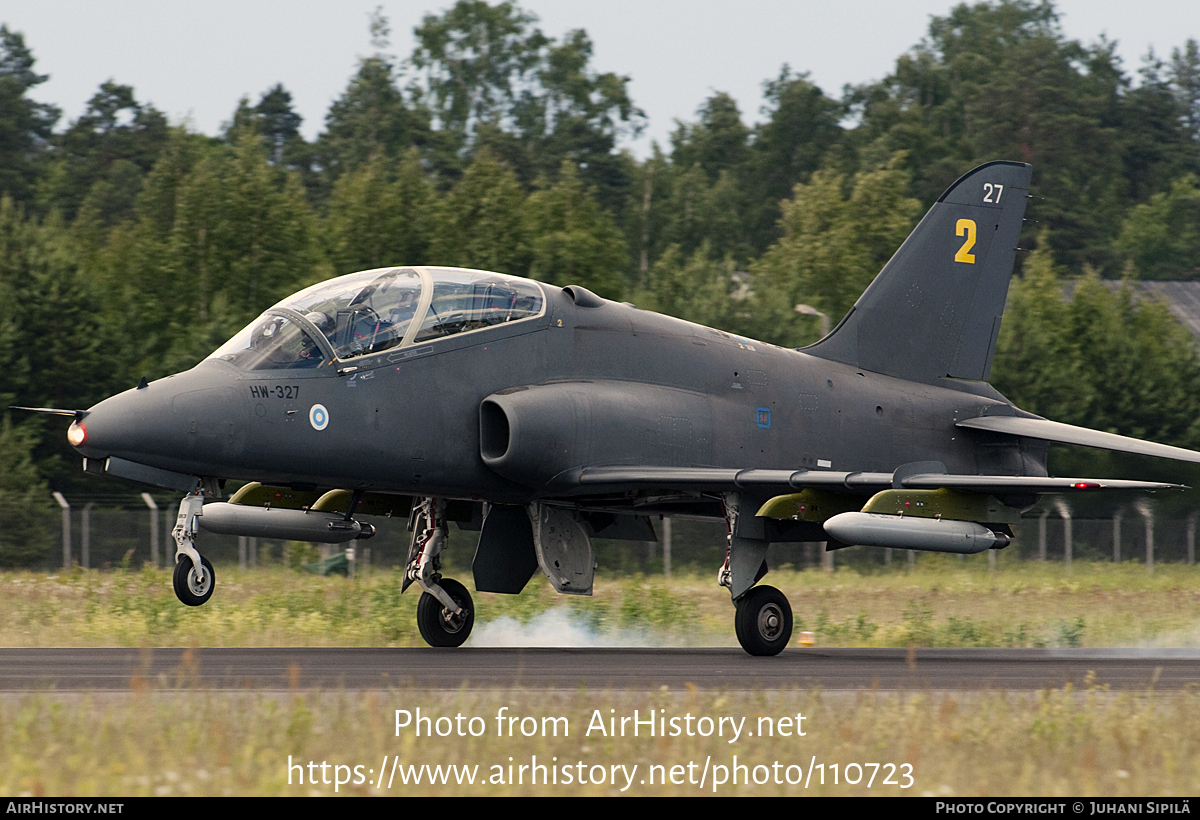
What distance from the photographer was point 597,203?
74.8 metres

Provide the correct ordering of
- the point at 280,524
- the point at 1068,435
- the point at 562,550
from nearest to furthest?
1. the point at 280,524
2. the point at 562,550
3. the point at 1068,435

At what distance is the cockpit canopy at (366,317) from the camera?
12.7 metres

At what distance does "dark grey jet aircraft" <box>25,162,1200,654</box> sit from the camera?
40.8ft

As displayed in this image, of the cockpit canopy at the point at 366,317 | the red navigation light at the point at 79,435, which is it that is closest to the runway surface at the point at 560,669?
the red navigation light at the point at 79,435

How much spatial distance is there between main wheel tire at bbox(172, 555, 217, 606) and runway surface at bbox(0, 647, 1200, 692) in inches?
20.6

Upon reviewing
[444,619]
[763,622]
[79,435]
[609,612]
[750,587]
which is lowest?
[609,612]

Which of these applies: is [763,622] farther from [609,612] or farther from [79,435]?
[79,435]

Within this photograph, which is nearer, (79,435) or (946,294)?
(79,435)

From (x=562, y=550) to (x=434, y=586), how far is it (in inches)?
56.5

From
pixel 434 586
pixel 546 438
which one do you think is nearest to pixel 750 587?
pixel 546 438

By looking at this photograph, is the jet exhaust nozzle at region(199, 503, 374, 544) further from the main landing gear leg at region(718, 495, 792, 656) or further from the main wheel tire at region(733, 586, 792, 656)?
the main wheel tire at region(733, 586, 792, 656)

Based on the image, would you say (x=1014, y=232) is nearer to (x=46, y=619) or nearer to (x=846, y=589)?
(x=846, y=589)

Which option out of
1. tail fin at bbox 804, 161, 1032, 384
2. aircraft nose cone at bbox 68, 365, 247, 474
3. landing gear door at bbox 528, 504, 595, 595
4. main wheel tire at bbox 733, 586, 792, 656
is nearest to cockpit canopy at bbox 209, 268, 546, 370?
aircraft nose cone at bbox 68, 365, 247, 474

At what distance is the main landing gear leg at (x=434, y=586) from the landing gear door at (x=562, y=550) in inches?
41.3
